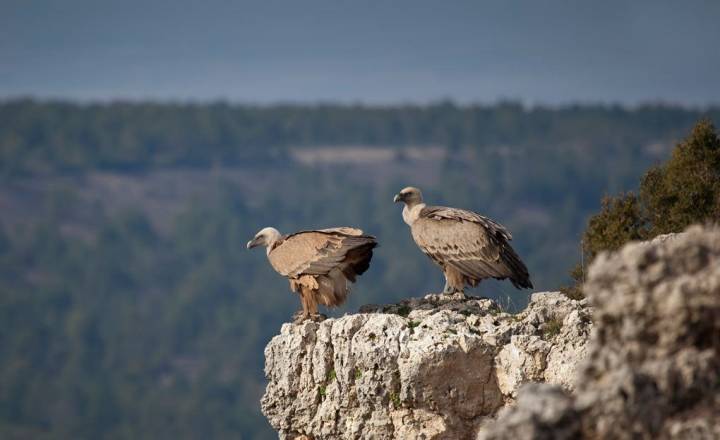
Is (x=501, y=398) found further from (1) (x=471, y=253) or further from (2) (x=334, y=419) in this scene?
(1) (x=471, y=253)

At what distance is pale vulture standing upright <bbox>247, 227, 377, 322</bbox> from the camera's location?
20.4 meters

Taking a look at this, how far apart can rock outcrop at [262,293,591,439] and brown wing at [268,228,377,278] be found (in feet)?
4.97

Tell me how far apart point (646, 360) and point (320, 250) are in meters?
10.2

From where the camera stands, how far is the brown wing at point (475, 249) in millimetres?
21734

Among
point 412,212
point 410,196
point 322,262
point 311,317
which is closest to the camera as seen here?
point 311,317

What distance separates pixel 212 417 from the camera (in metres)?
167

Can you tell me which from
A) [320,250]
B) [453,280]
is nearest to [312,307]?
[320,250]

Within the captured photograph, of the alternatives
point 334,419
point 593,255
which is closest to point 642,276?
point 334,419

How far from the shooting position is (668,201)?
938 inches

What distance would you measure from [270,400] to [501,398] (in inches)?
113

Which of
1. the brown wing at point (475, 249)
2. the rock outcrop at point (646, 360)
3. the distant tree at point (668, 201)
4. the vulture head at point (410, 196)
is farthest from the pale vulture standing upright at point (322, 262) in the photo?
the rock outcrop at point (646, 360)

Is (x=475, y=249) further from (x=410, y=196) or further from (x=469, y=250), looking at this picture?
(x=410, y=196)

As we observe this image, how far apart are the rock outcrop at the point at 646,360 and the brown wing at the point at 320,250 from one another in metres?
9.79

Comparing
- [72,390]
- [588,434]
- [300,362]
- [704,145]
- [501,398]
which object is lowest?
[588,434]
